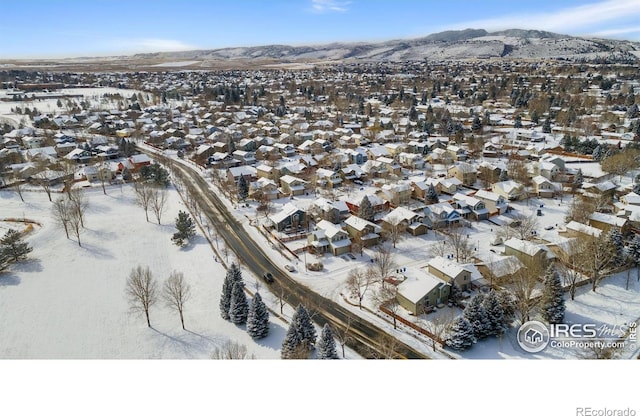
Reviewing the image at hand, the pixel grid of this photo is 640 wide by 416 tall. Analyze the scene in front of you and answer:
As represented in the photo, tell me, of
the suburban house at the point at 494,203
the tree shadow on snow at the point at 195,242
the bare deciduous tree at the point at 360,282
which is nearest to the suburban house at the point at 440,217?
the suburban house at the point at 494,203

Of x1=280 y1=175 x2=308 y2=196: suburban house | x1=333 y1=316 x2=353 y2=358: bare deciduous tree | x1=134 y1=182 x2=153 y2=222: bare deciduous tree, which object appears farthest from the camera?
x1=280 y1=175 x2=308 y2=196: suburban house

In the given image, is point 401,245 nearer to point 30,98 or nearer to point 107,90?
point 30,98

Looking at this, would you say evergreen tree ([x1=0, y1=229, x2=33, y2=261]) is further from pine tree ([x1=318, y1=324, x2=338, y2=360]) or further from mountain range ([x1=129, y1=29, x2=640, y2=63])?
mountain range ([x1=129, y1=29, x2=640, y2=63])

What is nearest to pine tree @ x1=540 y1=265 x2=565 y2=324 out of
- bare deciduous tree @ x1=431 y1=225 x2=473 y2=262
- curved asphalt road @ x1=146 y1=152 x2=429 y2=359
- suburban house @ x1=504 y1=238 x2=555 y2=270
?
suburban house @ x1=504 y1=238 x2=555 y2=270

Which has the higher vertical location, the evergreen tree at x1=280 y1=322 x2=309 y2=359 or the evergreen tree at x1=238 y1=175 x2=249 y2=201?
the evergreen tree at x1=238 y1=175 x2=249 y2=201

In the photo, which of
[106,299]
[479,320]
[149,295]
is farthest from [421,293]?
[106,299]

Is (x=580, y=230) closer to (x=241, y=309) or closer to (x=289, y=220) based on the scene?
(x=289, y=220)
